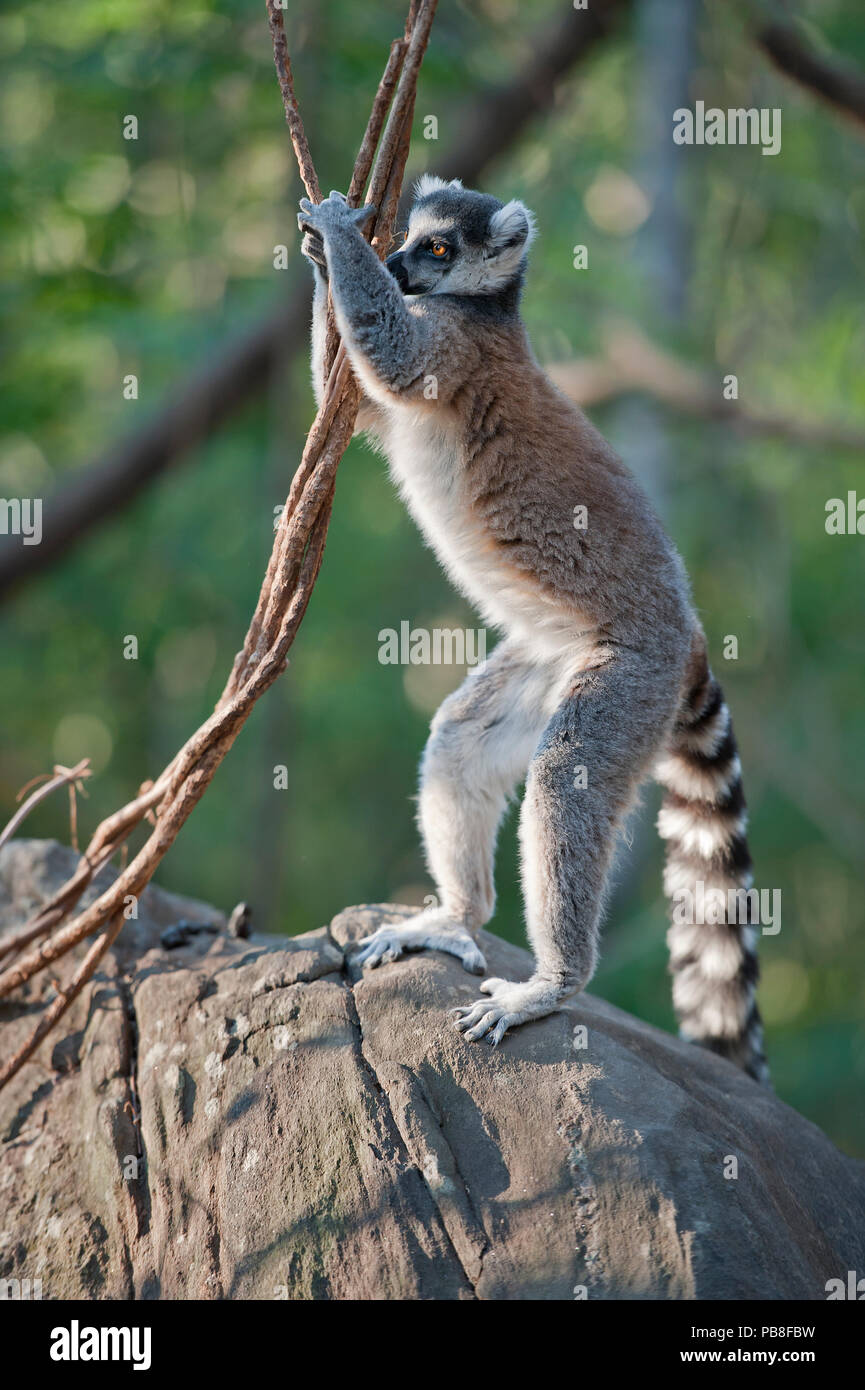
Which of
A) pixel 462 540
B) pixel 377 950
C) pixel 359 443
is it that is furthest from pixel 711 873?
pixel 359 443

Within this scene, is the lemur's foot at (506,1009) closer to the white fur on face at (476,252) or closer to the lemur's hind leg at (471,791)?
the lemur's hind leg at (471,791)

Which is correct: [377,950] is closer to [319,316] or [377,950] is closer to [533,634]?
[533,634]

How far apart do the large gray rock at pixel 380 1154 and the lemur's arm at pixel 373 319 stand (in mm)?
2242

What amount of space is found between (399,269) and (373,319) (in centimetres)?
67

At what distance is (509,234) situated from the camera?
483 centimetres

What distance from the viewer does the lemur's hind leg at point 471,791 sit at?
4.68 m

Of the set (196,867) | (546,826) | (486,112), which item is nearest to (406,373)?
(546,826)

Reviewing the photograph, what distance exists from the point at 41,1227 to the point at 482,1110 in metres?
1.63

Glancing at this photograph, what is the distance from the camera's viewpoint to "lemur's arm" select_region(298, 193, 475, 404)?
410 cm

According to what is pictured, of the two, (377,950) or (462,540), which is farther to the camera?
(462,540)

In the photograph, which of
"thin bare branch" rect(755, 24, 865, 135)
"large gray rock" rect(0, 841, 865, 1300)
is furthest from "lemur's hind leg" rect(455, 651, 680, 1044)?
"thin bare branch" rect(755, 24, 865, 135)

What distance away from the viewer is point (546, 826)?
13.7 ft

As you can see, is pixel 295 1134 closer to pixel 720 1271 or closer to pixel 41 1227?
pixel 41 1227
